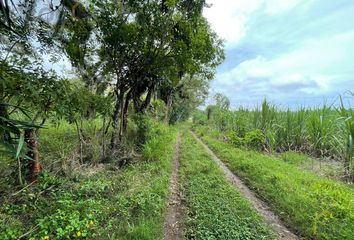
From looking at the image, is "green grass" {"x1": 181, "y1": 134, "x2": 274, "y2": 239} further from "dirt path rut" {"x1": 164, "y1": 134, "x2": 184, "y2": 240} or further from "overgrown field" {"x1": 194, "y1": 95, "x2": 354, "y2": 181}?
"overgrown field" {"x1": 194, "y1": 95, "x2": 354, "y2": 181}

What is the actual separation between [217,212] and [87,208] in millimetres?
1856

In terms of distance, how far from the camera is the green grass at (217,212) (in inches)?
105

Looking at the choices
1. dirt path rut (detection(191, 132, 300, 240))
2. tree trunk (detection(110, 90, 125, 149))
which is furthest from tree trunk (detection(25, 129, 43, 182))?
dirt path rut (detection(191, 132, 300, 240))

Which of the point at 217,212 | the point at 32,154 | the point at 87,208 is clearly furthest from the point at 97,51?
the point at 217,212

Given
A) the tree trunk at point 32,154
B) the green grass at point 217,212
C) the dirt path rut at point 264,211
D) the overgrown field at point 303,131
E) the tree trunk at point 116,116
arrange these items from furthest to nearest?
1. the tree trunk at point 116,116
2. the overgrown field at point 303,131
3. the tree trunk at point 32,154
4. the dirt path rut at point 264,211
5. the green grass at point 217,212

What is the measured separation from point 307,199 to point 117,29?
15.5ft

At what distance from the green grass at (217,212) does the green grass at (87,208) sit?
1.56 ft

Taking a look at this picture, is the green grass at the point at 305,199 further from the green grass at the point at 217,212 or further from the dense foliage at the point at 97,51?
the dense foliage at the point at 97,51

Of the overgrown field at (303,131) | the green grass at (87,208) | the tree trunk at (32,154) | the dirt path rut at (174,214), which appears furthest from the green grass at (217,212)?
the overgrown field at (303,131)

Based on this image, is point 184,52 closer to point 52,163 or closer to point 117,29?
point 117,29

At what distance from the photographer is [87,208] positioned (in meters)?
2.93

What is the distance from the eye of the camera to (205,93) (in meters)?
22.5

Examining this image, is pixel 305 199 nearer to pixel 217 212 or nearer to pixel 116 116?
pixel 217 212

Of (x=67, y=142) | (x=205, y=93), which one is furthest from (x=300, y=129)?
(x=205, y=93)
